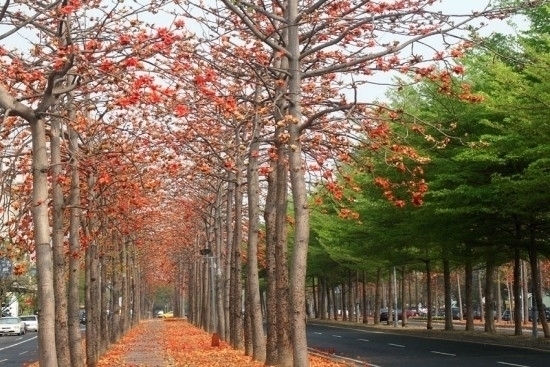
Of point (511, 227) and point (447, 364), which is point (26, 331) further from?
point (447, 364)

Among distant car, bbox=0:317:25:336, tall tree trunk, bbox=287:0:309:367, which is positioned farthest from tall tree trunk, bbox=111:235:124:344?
distant car, bbox=0:317:25:336

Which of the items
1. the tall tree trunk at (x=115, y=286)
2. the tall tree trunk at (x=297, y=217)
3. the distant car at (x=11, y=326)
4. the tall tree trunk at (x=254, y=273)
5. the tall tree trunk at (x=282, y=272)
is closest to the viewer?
the tall tree trunk at (x=297, y=217)

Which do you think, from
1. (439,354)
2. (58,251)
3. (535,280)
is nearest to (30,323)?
(535,280)

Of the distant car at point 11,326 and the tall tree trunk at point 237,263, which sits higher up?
the tall tree trunk at point 237,263

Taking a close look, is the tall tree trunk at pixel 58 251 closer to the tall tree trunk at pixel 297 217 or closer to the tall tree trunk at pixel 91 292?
the tall tree trunk at pixel 297 217

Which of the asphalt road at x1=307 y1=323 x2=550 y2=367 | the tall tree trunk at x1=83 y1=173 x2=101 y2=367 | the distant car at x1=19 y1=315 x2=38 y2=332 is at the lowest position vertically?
the distant car at x1=19 y1=315 x2=38 y2=332

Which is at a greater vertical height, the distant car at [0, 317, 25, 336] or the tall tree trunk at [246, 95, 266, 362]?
the tall tree trunk at [246, 95, 266, 362]

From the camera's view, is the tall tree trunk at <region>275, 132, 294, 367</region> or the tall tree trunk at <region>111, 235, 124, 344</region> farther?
the tall tree trunk at <region>111, 235, 124, 344</region>

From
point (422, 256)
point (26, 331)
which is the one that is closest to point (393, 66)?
point (422, 256)

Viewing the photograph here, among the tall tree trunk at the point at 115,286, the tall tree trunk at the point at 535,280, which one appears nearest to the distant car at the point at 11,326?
the tall tree trunk at the point at 115,286

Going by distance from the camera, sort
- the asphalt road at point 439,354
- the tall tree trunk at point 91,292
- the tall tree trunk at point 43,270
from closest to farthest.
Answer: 1. the tall tree trunk at point 43,270
2. the asphalt road at point 439,354
3. the tall tree trunk at point 91,292

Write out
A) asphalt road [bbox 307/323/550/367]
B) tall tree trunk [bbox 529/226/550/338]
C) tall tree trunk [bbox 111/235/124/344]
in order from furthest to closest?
tall tree trunk [bbox 111/235/124/344] < tall tree trunk [bbox 529/226/550/338] < asphalt road [bbox 307/323/550/367]

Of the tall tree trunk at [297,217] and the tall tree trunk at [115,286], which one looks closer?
the tall tree trunk at [297,217]

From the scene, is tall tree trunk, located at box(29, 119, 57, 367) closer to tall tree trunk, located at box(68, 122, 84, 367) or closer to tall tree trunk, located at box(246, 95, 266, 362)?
tall tree trunk, located at box(68, 122, 84, 367)
